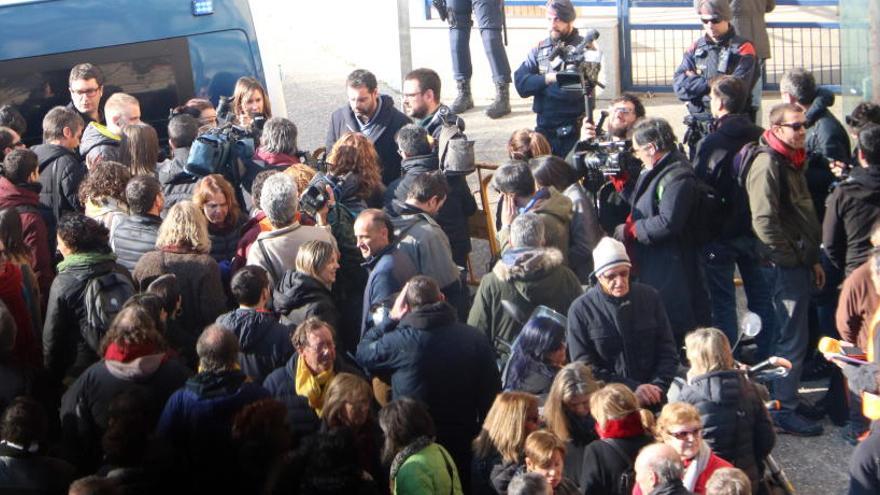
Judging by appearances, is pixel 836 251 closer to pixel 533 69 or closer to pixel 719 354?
pixel 719 354

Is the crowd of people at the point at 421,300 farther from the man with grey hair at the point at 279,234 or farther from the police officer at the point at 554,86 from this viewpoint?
the police officer at the point at 554,86

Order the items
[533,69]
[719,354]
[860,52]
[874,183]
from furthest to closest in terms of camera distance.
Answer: [860,52], [533,69], [874,183], [719,354]

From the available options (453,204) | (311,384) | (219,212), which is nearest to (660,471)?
(311,384)

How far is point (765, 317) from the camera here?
8.18 meters

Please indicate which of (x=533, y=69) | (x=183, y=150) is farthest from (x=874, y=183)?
(x=183, y=150)

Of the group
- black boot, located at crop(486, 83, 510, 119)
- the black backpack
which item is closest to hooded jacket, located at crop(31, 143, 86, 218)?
the black backpack

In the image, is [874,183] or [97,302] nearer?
[97,302]

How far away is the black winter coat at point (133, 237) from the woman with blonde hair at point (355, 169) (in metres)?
1.12

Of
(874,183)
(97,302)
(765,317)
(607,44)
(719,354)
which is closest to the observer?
(719,354)

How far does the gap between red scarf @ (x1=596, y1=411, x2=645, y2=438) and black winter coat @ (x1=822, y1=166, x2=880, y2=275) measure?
98.9 inches

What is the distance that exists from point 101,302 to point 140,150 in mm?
1784

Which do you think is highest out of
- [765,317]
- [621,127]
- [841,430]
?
[621,127]

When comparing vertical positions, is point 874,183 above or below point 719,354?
above

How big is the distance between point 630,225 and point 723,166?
2.34ft
